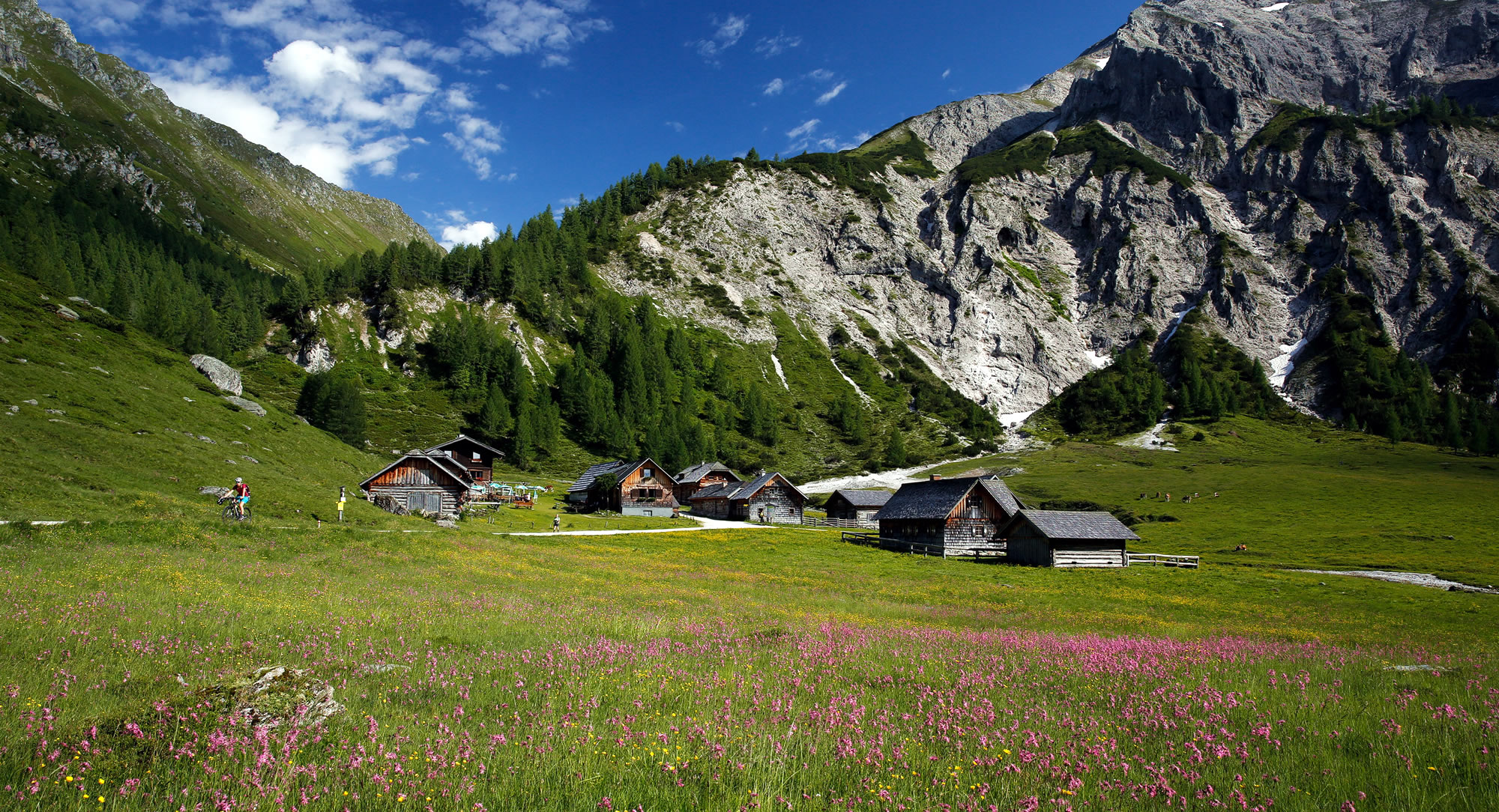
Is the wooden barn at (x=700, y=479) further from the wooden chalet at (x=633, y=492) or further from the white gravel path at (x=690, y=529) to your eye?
the wooden chalet at (x=633, y=492)

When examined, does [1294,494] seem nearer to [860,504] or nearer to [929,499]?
[860,504]

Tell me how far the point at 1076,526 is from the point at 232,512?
57.2 m

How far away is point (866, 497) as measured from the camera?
92438 mm

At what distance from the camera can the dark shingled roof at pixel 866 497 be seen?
301ft

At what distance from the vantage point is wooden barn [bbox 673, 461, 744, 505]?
107875 millimetres

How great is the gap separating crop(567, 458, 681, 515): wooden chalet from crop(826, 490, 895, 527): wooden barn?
2411 centimetres

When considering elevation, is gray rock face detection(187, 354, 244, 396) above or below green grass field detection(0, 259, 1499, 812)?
above

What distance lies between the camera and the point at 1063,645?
15523 millimetres

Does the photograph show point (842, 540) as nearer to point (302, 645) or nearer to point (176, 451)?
point (176, 451)

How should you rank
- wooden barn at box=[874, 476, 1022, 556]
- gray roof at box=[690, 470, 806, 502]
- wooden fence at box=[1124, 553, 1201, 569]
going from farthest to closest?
gray roof at box=[690, 470, 806, 502] < wooden barn at box=[874, 476, 1022, 556] < wooden fence at box=[1124, 553, 1201, 569]

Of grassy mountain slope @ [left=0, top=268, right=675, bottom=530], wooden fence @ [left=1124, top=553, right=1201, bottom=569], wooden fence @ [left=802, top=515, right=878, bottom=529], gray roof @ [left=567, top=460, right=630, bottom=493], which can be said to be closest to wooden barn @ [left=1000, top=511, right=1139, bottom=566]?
wooden fence @ [left=1124, top=553, right=1201, bottom=569]

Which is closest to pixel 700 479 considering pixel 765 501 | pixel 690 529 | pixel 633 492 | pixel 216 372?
pixel 765 501

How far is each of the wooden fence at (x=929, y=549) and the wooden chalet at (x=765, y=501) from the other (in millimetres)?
21698

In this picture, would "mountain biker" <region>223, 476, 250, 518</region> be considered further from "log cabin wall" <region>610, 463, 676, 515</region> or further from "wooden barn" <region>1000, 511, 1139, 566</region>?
"log cabin wall" <region>610, 463, 676, 515</region>
